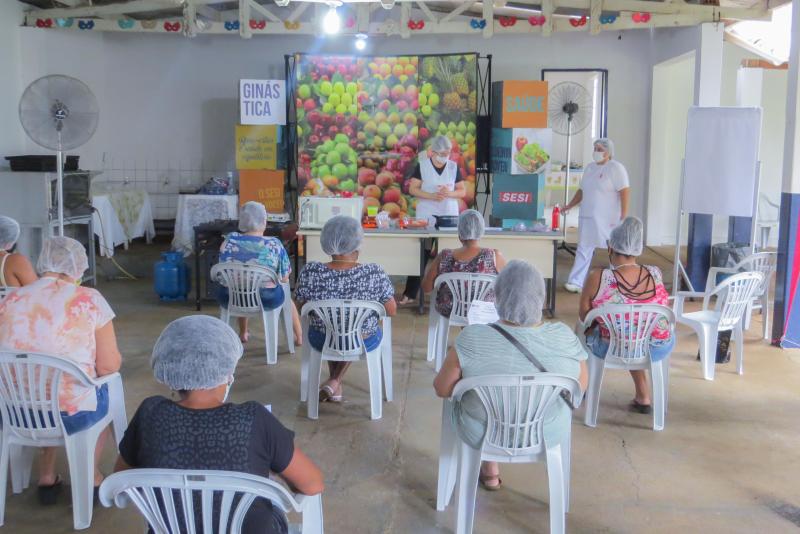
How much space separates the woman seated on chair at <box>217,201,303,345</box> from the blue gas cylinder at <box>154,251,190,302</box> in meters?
1.99

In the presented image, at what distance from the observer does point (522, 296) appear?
9.30 feet

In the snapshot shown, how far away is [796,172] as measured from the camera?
5.77m

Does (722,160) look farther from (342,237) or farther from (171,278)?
(171,278)

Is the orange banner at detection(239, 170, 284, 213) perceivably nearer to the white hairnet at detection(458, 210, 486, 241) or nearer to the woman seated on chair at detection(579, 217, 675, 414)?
the white hairnet at detection(458, 210, 486, 241)

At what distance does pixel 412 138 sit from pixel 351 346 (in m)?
5.77

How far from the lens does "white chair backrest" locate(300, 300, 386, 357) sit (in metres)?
3.99

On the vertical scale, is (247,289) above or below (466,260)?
below

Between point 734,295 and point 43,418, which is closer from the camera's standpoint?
point 43,418

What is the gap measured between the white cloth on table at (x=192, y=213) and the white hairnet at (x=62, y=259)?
6128 mm

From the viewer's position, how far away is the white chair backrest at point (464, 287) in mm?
4703

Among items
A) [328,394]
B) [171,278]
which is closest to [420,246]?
[171,278]

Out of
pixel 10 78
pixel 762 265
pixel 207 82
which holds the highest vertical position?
pixel 207 82

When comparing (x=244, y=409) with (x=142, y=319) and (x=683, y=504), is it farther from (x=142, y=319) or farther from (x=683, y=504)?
(x=142, y=319)

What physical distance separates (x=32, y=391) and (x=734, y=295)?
3.98 metres
